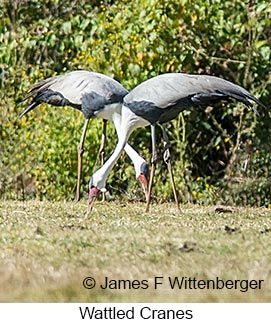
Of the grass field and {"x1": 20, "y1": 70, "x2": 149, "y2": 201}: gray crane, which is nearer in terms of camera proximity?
the grass field

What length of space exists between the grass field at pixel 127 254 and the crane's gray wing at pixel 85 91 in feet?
3.42

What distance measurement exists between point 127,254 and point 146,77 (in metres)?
4.79

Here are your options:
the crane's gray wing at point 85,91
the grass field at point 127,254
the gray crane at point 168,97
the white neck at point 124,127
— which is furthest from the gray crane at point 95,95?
the grass field at point 127,254

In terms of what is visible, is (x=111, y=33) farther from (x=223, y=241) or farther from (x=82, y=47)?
(x=223, y=241)

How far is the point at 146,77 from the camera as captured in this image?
36.0 ft

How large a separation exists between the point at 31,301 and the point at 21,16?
24.2ft

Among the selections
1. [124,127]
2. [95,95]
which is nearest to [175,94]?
[124,127]

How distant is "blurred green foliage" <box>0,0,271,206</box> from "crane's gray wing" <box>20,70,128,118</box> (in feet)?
4.85

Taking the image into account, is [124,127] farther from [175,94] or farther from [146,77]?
[146,77]

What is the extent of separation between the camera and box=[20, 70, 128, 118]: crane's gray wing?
8.80 metres

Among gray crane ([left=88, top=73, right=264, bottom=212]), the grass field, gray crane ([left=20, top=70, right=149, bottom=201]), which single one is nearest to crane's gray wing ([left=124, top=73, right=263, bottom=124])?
gray crane ([left=88, top=73, right=264, bottom=212])

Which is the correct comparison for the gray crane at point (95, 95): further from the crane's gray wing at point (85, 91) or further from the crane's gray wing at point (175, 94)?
the crane's gray wing at point (175, 94)

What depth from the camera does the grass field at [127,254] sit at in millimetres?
5699

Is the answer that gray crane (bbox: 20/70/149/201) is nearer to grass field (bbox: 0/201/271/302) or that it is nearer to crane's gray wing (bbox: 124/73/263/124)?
crane's gray wing (bbox: 124/73/263/124)
